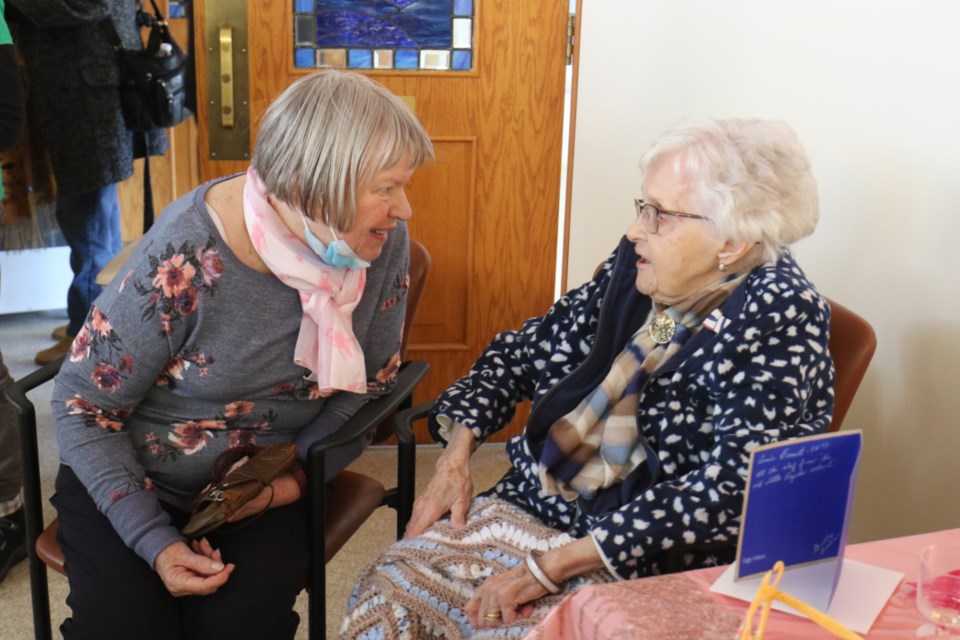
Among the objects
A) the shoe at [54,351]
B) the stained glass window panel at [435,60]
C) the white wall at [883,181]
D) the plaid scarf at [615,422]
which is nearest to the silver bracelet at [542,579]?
the plaid scarf at [615,422]

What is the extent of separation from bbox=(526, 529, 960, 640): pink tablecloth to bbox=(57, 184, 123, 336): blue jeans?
9.33 ft

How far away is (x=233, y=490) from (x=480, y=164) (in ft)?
5.20

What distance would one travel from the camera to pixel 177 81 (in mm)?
3205

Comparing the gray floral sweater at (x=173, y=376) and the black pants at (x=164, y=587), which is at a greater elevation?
the gray floral sweater at (x=173, y=376)

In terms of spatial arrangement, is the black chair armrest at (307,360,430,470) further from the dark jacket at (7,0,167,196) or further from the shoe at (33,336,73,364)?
the shoe at (33,336,73,364)

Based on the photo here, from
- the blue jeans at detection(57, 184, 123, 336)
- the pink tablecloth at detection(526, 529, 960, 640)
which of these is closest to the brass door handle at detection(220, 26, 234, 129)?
the blue jeans at detection(57, 184, 123, 336)

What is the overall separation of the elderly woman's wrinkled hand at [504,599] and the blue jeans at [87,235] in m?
2.42

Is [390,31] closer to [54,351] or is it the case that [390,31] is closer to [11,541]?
[11,541]

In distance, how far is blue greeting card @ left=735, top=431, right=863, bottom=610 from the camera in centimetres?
92

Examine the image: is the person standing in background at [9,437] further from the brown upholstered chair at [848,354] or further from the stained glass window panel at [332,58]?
the brown upholstered chair at [848,354]

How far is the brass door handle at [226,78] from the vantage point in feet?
9.07

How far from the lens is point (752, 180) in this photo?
1.57 meters

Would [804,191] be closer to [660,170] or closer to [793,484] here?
[660,170]

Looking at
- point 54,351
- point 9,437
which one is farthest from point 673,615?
point 54,351
